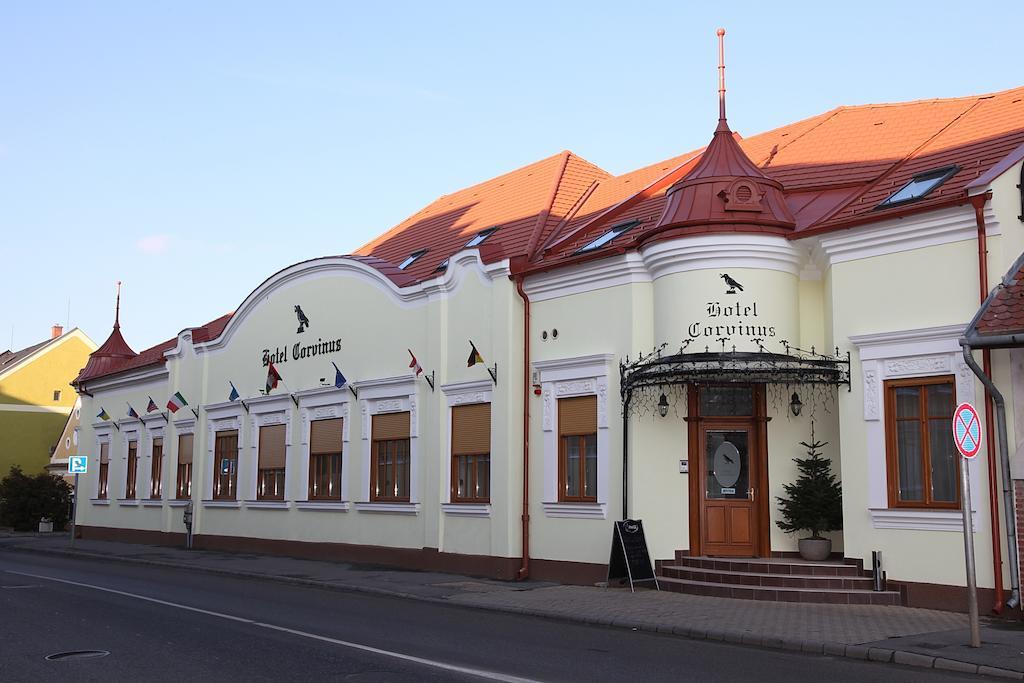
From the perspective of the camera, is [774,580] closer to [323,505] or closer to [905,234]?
[905,234]

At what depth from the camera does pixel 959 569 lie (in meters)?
13.8

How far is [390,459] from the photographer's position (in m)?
23.1

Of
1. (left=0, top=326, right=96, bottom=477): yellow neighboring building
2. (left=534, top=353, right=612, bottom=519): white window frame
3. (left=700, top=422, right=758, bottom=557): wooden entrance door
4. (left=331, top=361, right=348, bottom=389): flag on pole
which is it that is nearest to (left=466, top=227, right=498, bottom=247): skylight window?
(left=331, top=361, right=348, bottom=389): flag on pole

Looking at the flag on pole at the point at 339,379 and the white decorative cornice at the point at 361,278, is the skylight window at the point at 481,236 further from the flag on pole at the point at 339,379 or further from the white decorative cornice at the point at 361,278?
the flag on pole at the point at 339,379

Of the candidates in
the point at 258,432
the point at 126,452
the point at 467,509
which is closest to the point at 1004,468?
the point at 467,509

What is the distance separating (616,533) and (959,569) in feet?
16.8

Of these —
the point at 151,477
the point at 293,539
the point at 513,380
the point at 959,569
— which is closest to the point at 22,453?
the point at 151,477

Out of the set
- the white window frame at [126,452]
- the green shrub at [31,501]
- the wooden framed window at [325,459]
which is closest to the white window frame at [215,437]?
the wooden framed window at [325,459]

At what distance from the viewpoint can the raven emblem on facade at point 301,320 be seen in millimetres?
26156

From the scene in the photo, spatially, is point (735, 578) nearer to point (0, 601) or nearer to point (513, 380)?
point (513, 380)

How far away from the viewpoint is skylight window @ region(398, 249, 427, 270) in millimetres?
25547

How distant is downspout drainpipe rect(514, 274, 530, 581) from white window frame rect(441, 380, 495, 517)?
729 millimetres

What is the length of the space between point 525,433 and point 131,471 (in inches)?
796

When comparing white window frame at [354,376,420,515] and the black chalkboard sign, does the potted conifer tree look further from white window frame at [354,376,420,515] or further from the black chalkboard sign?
white window frame at [354,376,420,515]
